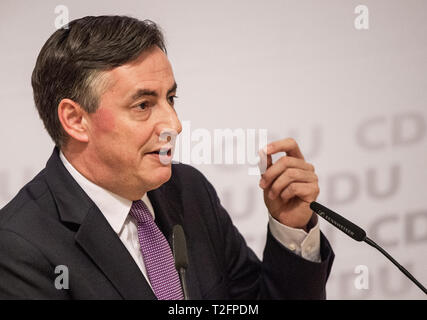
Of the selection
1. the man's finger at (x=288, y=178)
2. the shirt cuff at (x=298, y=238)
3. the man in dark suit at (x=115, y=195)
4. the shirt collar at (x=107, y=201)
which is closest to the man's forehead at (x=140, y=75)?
the man in dark suit at (x=115, y=195)

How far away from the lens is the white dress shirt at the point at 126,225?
4.74ft

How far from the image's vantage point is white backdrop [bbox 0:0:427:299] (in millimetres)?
1779

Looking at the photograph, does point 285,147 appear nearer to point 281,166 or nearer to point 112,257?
point 281,166

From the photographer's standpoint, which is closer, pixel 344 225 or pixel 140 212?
pixel 344 225

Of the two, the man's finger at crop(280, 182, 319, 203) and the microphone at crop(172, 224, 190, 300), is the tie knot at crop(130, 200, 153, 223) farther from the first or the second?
the man's finger at crop(280, 182, 319, 203)

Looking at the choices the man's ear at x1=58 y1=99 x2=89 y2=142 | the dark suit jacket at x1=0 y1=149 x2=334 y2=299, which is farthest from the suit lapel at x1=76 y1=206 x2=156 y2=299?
the man's ear at x1=58 y1=99 x2=89 y2=142

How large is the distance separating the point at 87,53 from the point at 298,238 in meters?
0.78

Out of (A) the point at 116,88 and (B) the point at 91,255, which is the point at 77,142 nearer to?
(A) the point at 116,88

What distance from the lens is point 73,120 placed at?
4.75 feet

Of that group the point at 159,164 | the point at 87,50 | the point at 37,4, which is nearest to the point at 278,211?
the point at 159,164

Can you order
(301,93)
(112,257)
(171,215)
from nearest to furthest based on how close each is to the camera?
(112,257) < (171,215) < (301,93)

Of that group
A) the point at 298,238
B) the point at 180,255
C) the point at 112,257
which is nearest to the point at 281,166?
the point at 298,238

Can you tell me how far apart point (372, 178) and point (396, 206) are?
0.54 ft

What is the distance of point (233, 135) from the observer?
6.23ft
